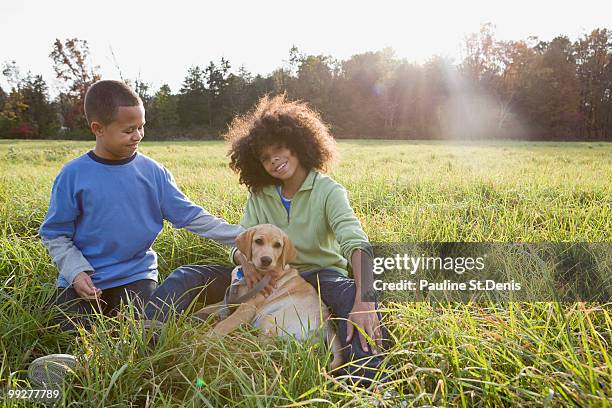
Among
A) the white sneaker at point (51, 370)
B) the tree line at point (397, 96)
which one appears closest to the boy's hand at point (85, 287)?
the white sneaker at point (51, 370)

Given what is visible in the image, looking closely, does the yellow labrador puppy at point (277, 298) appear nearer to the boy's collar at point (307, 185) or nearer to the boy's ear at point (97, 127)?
the boy's collar at point (307, 185)

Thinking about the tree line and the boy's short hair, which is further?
the tree line

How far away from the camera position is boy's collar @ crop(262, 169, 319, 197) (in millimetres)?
2695

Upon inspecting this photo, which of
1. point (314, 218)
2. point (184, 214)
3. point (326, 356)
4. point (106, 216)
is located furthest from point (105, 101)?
point (326, 356)

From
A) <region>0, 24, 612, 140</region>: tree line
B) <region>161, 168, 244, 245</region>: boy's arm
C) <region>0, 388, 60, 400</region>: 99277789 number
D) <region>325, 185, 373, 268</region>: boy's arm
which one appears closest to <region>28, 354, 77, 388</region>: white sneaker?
<region>0, 388, 60, 400</region>: 99277789 number

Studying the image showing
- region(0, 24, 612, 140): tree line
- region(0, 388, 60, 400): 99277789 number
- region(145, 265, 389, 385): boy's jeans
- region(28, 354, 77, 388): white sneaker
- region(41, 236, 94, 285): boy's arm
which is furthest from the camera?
region(0, 24, 612, 140): tree line

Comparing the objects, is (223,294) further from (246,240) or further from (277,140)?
(277,140)

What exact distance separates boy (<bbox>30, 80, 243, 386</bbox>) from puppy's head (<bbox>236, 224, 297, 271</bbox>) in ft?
1.54

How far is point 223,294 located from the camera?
288 centimetres

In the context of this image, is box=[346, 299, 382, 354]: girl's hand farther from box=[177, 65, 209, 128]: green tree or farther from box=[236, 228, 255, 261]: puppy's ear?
box=[177, 65, 209, 128]: green tree

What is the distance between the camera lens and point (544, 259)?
3.16m

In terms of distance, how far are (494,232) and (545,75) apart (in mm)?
32247

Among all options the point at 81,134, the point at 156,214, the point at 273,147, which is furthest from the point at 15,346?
the point at 81,134

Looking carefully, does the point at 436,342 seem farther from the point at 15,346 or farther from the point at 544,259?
the point at 15,346
